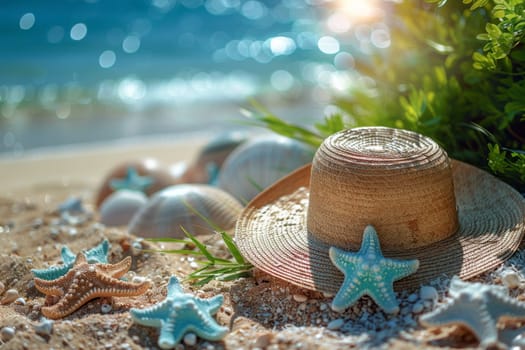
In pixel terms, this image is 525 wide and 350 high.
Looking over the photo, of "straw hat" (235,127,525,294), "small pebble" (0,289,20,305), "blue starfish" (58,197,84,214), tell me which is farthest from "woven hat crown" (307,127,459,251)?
"blue starfish" (58,197,84,214)

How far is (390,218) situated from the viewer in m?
2.62

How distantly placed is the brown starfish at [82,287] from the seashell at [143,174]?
2.24 m

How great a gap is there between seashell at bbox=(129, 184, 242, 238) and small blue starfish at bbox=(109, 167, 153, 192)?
1.08m

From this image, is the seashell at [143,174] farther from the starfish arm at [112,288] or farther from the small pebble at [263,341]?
the small pebble at [263,341]

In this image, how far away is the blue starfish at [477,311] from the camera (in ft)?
7.14

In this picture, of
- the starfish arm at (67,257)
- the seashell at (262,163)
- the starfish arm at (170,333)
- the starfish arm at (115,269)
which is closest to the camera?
the starfish arm at (170,333)

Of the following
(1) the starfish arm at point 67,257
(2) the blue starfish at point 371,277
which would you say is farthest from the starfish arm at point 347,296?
(1) the starfish arm at point 67,257

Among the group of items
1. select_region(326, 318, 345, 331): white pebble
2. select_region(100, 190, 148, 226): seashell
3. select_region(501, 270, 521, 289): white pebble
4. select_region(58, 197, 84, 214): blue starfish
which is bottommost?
select_region(58, 197, 84, 214): blue starfish

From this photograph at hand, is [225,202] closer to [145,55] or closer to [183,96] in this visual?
[183,96]

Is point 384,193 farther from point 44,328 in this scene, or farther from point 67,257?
point 67,257

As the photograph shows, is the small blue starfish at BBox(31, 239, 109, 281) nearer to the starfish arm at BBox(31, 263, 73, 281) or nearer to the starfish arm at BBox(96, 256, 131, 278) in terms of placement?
the starfish arm at BBox(31, 263, 73, 281)

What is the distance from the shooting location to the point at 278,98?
10297 mm

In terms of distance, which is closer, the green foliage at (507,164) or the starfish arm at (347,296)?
the starfish arm at (347,296)

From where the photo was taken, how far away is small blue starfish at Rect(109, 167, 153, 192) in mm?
4953
